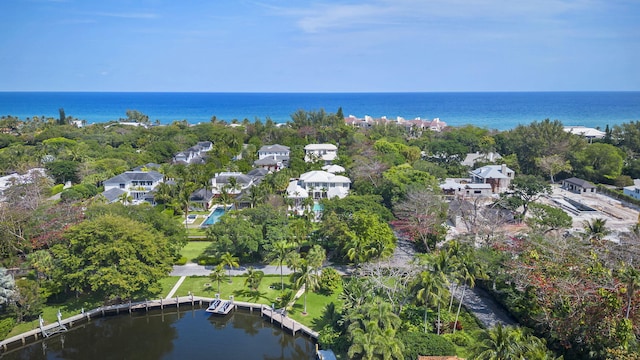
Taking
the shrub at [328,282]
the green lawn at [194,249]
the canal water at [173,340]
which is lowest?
the canal water at [173,340]

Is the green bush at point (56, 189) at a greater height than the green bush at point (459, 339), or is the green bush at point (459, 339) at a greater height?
the green bush at point (56, 189)

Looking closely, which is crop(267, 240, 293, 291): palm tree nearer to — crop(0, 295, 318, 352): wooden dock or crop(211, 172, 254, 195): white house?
crop(0, 295, 318, 352): wooden dock

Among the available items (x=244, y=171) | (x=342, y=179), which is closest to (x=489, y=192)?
(x=342, y=179)

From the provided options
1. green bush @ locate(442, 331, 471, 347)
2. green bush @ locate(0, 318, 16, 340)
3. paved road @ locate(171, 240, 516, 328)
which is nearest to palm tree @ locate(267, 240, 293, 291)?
paved road @ locate(171, 240, 516, 328)

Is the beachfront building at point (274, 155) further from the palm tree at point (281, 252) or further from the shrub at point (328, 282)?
the shrub at point (328, 282)

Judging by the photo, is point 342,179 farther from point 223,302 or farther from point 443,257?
point 443,257

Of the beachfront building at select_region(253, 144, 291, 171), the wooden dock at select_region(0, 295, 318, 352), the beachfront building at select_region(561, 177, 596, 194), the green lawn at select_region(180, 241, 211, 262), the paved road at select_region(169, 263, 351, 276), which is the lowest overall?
the wooden dock at select_region(0, 295, 318, 352)

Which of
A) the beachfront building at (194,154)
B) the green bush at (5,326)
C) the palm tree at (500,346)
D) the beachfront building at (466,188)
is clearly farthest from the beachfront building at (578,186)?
the green bush at (5,326)
